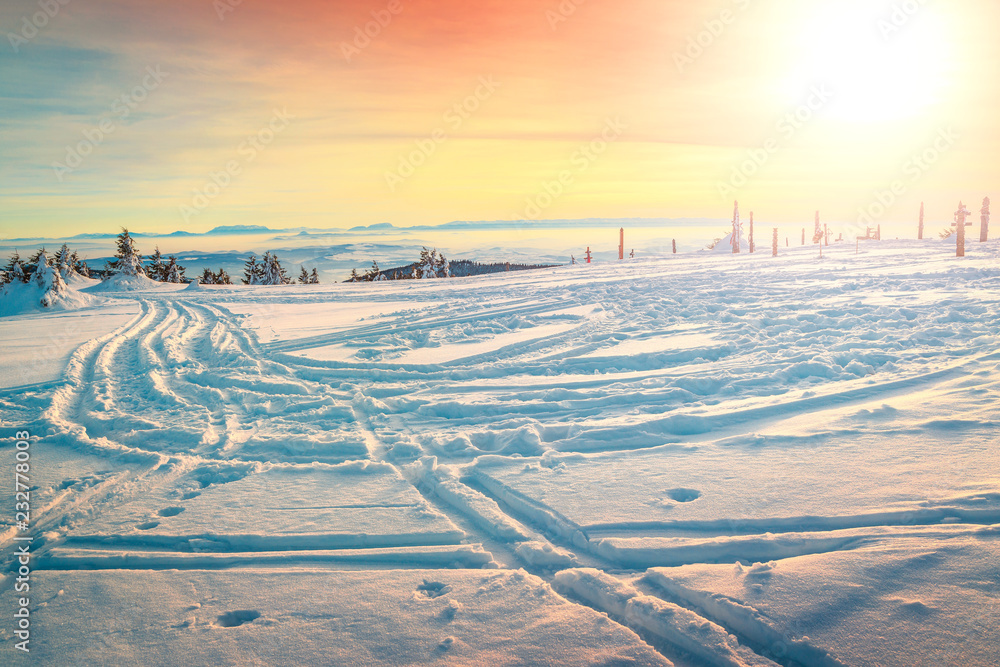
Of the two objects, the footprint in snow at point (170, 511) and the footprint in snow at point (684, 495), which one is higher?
the footprint in snow at point (684, 495)

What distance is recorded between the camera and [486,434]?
517 cm

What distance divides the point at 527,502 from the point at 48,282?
65.4ft

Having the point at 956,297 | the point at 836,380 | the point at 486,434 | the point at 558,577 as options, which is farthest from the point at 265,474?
the point at 956,297

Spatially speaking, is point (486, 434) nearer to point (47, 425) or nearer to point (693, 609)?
point (693, 609)

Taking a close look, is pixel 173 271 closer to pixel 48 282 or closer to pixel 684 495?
pixel 48 282

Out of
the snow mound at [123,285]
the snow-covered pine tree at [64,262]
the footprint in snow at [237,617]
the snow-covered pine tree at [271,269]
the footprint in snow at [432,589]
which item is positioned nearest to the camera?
the footprint in snow at [237,617]

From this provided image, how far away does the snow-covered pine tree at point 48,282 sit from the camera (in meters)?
16.7

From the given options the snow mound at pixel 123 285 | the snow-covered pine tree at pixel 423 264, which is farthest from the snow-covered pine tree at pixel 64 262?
the snow-covered pine tree at pixel 423 264

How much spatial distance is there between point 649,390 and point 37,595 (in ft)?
18.0

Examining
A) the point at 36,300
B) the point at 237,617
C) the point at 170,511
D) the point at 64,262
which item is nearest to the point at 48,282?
the point at 36,300

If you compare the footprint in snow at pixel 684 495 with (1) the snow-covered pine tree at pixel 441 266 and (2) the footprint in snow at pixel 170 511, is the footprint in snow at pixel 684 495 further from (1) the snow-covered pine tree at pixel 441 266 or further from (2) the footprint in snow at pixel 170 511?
(1) the snow-covered pine tree at pixel 441 266

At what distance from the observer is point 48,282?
1705cm

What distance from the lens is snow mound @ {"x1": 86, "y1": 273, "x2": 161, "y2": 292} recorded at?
21.6 m

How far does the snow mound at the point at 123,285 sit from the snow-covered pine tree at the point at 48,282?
3.93m
